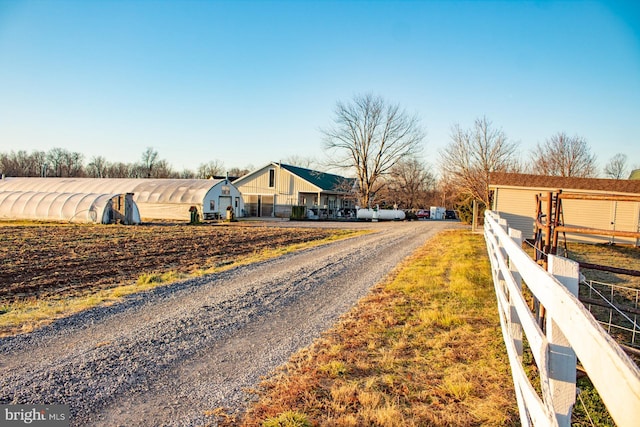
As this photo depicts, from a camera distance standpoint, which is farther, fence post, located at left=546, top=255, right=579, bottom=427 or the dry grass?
the dry grass

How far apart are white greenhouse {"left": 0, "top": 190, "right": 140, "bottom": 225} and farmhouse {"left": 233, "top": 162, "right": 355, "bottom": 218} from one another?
14519mm

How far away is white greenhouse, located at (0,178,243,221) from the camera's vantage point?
32.7 metres

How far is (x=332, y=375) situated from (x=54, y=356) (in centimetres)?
307

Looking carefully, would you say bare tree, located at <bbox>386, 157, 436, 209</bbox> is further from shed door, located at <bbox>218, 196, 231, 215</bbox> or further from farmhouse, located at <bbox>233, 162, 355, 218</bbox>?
shed door, located at <bbox>218, 196, 231, 215</bbox>

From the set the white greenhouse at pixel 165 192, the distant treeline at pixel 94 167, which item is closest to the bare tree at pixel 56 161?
the distant treeline at pixel 94 167

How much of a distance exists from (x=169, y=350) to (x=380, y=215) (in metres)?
36.3

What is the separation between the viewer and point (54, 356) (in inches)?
171

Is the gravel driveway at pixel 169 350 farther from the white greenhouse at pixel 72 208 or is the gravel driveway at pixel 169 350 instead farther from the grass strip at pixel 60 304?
the white greenhouse at pixel 72 208

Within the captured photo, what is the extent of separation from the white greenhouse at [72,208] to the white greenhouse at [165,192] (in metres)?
4.94

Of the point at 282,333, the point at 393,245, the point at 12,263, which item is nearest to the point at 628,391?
the point at 282,333

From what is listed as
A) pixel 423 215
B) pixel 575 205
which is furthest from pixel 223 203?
pixel 423 215

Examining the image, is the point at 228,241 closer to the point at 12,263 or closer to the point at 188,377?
the point at 12,263

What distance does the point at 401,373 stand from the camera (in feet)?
13.4

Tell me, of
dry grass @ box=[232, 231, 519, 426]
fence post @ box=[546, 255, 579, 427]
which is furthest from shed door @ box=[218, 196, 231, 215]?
fence post @ box=[546, 255, 579, 427]
